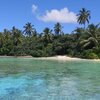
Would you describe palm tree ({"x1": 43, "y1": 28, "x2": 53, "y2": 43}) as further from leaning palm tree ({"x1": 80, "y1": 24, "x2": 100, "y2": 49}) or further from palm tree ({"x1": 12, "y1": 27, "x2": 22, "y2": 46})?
Result: leaning palm tree ({"x1": 80, "y1": 24, "x2": 100, "y2": 49})

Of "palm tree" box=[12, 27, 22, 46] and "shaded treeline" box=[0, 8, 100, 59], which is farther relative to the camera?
"palm tree" box=[12, 27, 22, 46]

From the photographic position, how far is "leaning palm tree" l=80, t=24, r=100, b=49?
7744 cm

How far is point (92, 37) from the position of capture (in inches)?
3049

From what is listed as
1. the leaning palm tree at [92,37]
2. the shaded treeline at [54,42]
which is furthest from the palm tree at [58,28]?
the leaning palm tree at [92,37]

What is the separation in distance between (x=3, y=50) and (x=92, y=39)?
39.2m

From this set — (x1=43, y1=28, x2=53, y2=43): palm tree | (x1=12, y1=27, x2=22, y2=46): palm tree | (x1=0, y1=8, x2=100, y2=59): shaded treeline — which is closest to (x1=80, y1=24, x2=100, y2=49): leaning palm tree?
(x1=0, y1=8, x2=100, y2=59): shaded treeline

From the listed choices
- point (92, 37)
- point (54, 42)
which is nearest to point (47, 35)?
point (54, 42)

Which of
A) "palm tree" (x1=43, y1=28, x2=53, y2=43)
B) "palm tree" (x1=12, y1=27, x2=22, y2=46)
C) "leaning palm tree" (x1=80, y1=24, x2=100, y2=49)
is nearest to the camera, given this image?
"leaning palm tree" (x1=80, y1=24, x2=100, y2=49)

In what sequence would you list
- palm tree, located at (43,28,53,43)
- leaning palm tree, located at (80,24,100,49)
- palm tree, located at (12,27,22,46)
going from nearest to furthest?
leaning palm tree, located at (80,24,100,49)
palm tree, located at (43,28,53,43)
palm tree, located at (12,27,22,46)

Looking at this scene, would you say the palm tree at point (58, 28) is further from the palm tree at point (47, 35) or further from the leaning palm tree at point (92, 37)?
the leaning palm tree at point (92, 37)

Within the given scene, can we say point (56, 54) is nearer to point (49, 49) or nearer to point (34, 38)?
point (49, 49)

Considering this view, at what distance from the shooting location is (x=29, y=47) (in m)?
99.9

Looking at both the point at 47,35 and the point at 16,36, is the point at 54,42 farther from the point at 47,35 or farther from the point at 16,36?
the point at 16,36

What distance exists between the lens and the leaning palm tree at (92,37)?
77.4 metres
